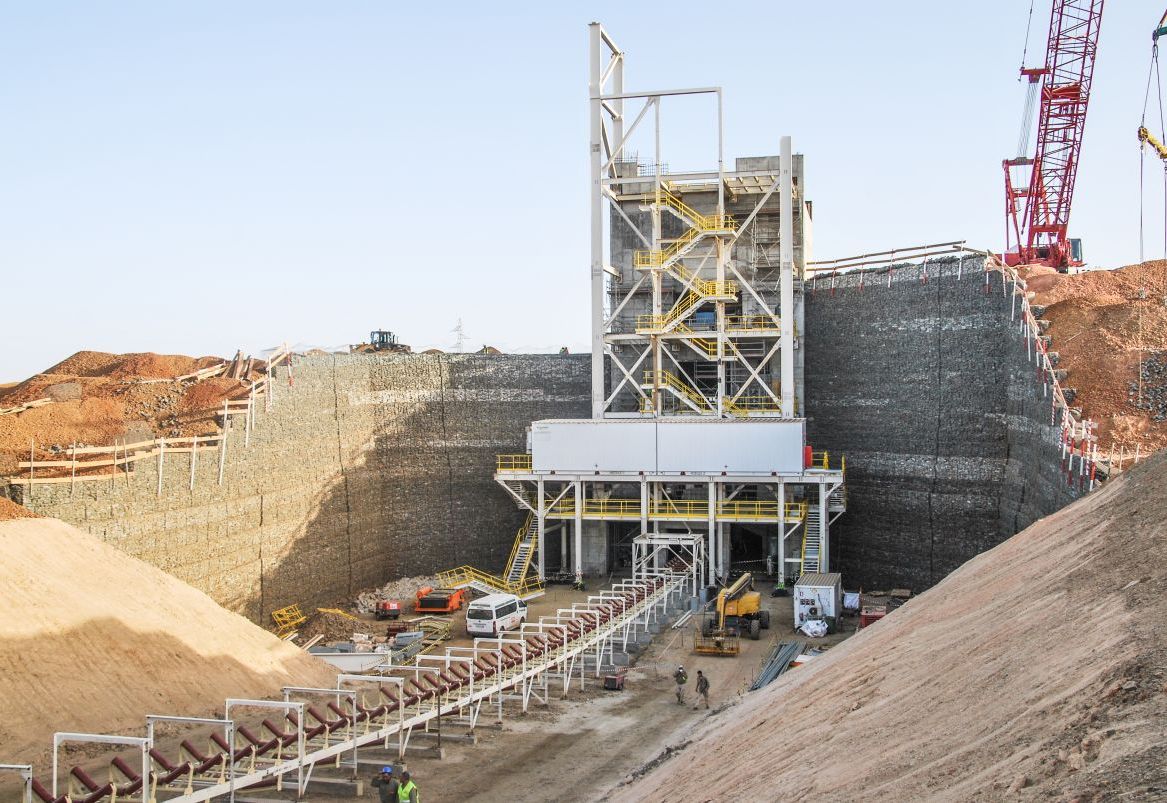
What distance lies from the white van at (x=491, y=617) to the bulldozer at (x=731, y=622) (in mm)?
5615

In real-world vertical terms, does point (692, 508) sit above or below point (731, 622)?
above

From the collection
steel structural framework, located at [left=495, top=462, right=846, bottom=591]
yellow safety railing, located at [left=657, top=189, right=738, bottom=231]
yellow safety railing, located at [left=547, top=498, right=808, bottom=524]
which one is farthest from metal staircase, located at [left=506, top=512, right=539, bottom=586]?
yellow safety railing, located at [left=657, top=189, right=738, bottom=231]

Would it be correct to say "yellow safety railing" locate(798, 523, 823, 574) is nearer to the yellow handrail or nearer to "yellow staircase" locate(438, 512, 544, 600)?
"yellow staircase" locate(438, 512, 544, 600)

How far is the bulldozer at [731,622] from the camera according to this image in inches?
1215

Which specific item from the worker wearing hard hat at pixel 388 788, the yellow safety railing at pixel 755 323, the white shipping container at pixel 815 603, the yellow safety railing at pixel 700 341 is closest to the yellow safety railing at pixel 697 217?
the yellow safety railing at pixel 755 323

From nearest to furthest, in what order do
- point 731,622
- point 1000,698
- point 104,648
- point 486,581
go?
point 1000,698
point 104,648
point 731,622
point 486,581

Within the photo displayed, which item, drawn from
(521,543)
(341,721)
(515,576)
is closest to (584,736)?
(341,721)

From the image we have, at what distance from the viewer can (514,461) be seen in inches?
1746

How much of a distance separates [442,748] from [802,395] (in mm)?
25816

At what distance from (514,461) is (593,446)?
15.9ft

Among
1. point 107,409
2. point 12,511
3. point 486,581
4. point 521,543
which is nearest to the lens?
point 12,511

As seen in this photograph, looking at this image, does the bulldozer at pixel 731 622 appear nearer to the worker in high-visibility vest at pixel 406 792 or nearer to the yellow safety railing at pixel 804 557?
the yellow safety railing at pixel 804 557

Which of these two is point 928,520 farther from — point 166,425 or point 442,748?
point 166,425

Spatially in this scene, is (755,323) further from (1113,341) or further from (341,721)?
(341,721)
